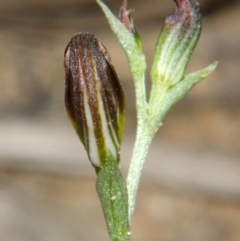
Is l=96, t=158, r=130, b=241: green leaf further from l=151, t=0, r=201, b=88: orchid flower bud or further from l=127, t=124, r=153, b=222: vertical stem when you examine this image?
l=151, t=0, r=201, b=88: orchid flower bud

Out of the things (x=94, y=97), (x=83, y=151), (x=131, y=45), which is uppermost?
(x=83, y=151)

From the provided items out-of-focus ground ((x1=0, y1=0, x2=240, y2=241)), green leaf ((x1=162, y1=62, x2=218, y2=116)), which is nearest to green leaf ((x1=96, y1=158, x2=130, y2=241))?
green leaf ((x1=162, y1=62, x2=218, y2=116))

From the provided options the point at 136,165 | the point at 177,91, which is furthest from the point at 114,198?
the point at 177,91

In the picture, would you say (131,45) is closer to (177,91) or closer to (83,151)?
(177,91)

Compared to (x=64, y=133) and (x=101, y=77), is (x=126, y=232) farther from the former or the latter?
(x=64, y=133)

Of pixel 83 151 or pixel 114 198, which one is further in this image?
pixel 83 151

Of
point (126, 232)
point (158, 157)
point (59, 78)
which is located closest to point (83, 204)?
point (158, 157)
